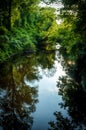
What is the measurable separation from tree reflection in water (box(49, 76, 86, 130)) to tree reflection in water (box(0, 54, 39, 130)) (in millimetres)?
1288

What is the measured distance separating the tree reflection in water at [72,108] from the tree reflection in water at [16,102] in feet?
4.23

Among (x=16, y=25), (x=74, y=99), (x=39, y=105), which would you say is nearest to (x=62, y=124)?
(x=39, y=105)

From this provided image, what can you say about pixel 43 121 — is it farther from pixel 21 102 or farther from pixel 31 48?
pixel 31 48

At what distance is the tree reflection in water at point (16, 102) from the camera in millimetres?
12719

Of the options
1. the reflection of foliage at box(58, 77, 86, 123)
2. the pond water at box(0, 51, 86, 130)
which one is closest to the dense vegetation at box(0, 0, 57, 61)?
the pond water at box(0, 51, 86, 130)

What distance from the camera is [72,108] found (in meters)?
14.8

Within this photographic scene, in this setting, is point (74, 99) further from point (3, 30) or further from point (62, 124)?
point (3, 30)

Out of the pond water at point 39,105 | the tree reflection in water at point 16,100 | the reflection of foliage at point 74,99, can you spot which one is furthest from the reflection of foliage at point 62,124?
the tree reflection in water at point 16,100

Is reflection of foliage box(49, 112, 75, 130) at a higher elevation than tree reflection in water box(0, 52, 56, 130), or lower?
lower

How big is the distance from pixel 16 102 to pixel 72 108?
2.99m

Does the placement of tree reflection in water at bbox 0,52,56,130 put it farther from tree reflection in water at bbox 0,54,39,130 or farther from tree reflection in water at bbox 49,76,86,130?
tree reflection in water at bbox 49,76,86,130

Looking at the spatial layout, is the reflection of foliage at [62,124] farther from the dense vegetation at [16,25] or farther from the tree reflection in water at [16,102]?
the dense vegetation at [16,25]

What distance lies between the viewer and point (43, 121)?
42.8 ft

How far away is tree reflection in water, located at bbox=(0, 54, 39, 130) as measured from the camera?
41.7ft
